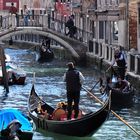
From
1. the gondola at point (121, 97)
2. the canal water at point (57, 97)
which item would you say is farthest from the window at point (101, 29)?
the gondola at point (121, 97)

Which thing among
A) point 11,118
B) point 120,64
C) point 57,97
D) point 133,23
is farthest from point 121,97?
point 133,23

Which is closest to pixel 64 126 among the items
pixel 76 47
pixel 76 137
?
pixel 76 137

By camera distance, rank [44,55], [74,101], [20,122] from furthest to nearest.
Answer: [44,55]
[74,101]
[20,122]

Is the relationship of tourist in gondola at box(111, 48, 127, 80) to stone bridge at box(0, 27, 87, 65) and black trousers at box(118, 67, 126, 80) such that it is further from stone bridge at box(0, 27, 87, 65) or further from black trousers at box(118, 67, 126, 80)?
stone bridge at box(0, 27, 87, 65)

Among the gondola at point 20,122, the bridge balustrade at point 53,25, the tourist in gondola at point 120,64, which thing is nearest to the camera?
the gondola at point 20,122

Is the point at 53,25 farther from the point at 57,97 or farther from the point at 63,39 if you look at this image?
the point at 57,97

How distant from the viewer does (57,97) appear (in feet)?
43.8

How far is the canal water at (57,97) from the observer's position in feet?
30.4

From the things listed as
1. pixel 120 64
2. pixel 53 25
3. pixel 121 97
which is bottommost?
pixel 121 97

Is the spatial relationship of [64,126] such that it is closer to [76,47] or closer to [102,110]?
[102,110]

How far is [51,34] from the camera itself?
21.7 metres

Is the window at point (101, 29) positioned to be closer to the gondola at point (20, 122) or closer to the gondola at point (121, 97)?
the gondola at point (121, 97)

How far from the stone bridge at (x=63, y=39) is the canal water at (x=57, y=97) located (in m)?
0.49

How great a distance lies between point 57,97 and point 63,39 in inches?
329
